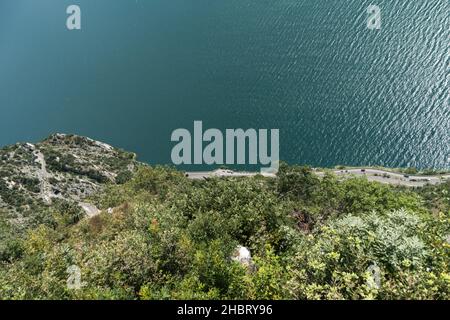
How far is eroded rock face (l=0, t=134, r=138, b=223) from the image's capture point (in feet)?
216

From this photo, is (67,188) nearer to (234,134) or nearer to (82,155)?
(82,155)

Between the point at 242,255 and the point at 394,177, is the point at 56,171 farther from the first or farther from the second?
the point at 242,255

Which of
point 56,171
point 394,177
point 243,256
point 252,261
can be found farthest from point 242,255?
point 56,171

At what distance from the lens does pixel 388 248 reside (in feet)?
29.8

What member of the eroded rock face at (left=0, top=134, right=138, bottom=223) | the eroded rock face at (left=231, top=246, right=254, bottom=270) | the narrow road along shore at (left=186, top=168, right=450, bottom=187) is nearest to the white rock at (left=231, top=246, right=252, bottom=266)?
the eroded rock face at (left=231, top=246, right=254, bottom=270)

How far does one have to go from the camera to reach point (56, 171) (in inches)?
3022

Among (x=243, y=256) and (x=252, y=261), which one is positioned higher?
(x=243, y=256)

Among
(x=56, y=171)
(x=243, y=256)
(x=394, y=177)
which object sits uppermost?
(x=56, y=171)

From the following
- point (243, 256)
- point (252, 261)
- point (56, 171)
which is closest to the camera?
point (252, 261)

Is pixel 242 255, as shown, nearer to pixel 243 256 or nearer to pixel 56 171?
pixel 243 256

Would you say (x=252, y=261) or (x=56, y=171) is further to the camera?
(x=56, y=171)

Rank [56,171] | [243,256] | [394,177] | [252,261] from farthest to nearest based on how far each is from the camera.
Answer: [56,171], [394,177], [243,256], [252,261]

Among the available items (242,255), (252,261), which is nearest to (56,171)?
(242,255)
